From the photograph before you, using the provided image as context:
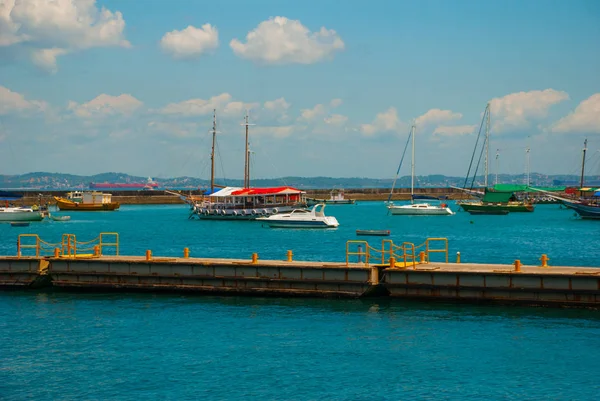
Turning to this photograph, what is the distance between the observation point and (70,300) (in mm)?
42219

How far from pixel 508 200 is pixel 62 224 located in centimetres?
8807

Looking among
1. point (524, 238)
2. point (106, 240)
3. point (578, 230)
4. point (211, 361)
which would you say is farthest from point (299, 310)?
point (578, 230)

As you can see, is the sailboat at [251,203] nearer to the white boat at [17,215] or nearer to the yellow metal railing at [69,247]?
the white boat at [17,215]

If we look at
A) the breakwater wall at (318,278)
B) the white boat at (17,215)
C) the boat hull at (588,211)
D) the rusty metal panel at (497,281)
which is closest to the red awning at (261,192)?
the white boat at (17,215)

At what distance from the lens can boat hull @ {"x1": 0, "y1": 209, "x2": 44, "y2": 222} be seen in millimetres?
123688

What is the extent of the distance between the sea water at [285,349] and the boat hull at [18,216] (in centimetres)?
8471

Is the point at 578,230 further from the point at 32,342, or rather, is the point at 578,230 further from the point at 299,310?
the point at 32,342

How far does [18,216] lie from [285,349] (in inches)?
4041

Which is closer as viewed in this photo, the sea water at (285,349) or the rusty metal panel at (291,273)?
the sea water at (285,349)

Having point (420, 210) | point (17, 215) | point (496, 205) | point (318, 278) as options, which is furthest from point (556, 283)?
point (496, 205)

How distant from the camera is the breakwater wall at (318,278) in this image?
36.9 metres

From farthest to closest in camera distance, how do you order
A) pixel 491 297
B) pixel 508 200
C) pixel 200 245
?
1. pixel 508 200
2. pixel 200 245
3. pixel 491 297

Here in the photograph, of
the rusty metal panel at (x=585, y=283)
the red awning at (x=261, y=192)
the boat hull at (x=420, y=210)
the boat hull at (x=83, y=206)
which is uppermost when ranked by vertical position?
the red awning at (x=261, y=192)

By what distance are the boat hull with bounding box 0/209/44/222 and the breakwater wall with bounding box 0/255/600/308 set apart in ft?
272
